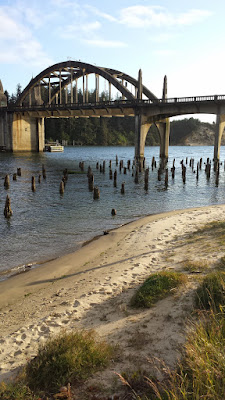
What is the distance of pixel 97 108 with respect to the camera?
59.7 meters

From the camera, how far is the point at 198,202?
83.2 feet

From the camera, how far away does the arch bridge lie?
162 ft

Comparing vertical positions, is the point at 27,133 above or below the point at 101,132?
below

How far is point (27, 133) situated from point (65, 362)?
86.7m

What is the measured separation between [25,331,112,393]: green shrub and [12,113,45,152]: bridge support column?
8266cm

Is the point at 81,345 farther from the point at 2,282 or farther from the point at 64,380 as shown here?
the point at 2,282

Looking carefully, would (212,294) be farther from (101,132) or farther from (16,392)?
(101,132)

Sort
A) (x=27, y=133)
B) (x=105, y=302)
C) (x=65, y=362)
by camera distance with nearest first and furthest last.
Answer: (x=65, y=362) → (x=105, y=302) → (x=27, y=133)

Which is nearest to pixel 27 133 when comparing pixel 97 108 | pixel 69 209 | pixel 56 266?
pixel 97 108

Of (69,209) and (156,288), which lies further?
(69,209)

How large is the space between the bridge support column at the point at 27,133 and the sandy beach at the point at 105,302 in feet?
249

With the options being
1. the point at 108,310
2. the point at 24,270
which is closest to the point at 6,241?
the point at 24,270

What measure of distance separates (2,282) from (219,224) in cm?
913

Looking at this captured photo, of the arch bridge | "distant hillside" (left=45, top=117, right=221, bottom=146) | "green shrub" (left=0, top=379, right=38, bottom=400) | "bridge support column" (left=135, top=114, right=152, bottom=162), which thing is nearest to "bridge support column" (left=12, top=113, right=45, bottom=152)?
the arch bridge
